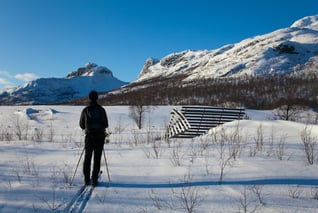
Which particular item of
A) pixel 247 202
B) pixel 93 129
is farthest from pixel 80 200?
pixel 247 202

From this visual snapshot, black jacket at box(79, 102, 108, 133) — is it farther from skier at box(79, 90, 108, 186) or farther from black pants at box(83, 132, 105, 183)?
black pants at box(83, 132, 105, 183)

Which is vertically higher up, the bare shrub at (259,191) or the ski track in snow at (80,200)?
the bare shrub at (259,191)

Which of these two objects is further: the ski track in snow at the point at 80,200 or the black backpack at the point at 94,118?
the black backpack at the point at 94,118

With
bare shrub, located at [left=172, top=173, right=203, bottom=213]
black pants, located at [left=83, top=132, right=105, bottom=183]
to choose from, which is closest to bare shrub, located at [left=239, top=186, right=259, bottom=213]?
bare shrub, located at [left=172, top=173, right=203, bottom=213]

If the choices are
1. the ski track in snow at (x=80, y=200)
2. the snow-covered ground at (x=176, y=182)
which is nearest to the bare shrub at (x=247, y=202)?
the snow-covered ground at (x=176, y=182)

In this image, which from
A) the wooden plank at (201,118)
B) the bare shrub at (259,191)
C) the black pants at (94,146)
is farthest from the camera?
the wooden plank at (201,118)

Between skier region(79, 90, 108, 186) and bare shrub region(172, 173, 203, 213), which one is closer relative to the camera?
bare shrub region(172, 173, 203, 213)

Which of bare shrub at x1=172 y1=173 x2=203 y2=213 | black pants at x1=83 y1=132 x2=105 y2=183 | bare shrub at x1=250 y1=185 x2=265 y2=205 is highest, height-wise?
black pants at x1=83 y1=132 x2=105 y2=183

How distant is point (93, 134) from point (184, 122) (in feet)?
54.6

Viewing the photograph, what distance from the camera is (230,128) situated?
39.7ft

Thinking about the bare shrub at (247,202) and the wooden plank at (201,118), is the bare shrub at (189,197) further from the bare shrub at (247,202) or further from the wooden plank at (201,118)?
the wooden plank at (201,118)

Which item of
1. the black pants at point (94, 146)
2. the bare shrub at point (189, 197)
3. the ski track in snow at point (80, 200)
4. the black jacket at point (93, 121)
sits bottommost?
the ski track in snow at point (80, 200)

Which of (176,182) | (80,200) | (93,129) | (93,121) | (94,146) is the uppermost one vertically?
(93,121)

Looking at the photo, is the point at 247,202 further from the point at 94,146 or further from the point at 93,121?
the point at 93,121
